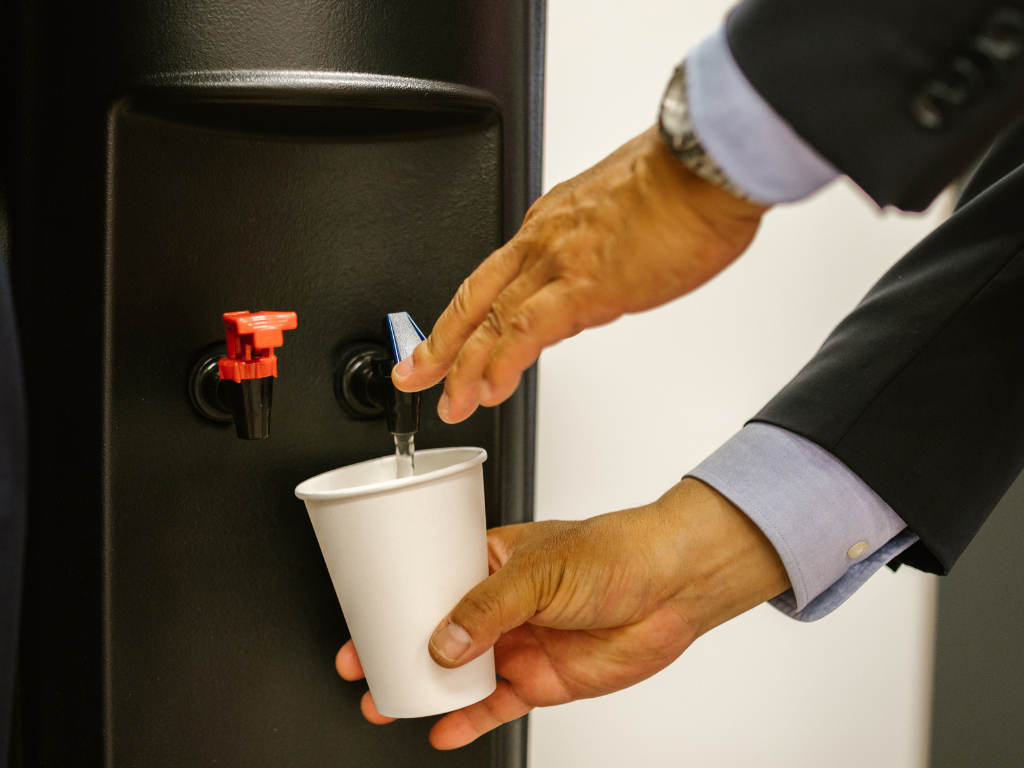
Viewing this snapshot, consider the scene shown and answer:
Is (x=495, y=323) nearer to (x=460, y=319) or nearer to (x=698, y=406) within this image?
(x=460, y=319)

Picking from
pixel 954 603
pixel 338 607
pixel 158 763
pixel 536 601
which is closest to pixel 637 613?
pixel 536 601

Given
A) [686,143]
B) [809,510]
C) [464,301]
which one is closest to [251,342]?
[464,301]

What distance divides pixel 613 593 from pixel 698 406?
0.31 m

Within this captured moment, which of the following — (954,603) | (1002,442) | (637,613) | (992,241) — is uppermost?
(992,241)

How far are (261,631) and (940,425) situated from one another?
1.44 feet

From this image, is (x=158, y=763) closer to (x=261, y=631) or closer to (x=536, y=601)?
(x=261, y=631)

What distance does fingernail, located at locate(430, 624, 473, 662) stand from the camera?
446 mm

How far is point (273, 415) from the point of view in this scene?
487mm

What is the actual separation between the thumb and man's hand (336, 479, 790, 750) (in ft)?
0.04

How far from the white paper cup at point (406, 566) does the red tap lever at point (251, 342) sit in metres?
0.07

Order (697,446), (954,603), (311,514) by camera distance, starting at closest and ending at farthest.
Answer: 1. (311,514)
2. (697,446)
3. (954,603)

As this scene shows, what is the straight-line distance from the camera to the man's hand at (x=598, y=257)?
0.34m

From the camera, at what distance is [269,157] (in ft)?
1.53

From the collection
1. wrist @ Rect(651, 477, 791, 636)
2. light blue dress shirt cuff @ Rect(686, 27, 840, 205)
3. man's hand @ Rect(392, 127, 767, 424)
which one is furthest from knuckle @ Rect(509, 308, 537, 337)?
wrist @ Rect(651, 477, 791, 636)
